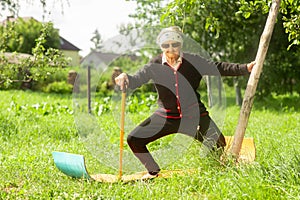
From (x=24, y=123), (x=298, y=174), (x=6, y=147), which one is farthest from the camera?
(x=24, y=123)

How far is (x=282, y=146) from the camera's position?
556 cm

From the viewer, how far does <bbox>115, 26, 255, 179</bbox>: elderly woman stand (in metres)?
4.89

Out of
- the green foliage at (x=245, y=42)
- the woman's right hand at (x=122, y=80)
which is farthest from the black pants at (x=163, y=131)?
the green foliage at (x=245, y=42)

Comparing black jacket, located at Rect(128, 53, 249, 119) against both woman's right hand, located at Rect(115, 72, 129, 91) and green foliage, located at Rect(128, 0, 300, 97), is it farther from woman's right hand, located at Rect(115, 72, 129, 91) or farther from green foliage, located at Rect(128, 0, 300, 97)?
green foliage, located at Rect(128, 0, 300, 97)

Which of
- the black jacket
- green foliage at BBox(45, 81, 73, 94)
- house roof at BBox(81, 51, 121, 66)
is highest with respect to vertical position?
house roof at BBox(81, 51, 121, 66)

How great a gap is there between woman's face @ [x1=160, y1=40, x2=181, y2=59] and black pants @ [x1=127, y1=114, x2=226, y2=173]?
0.59 metres

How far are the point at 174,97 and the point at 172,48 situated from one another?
46 cm

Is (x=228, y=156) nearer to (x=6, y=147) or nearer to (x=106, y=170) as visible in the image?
(x=106, y=170)

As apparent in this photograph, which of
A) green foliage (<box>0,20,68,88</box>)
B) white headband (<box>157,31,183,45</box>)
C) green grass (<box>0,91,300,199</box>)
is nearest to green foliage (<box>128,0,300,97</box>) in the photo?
green foliage (<box>0,20,68,88</box>)

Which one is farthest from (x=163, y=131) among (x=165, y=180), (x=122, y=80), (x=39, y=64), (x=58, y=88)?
(x=58, y=88)

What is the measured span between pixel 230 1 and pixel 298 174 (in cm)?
819

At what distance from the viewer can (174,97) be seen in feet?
16.1

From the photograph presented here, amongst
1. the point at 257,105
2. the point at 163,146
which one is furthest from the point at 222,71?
the point at 257,105

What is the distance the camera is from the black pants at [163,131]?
489cm
